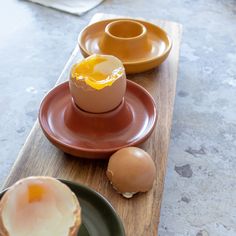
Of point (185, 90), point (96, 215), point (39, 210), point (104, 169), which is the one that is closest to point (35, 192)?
point (39, 210)

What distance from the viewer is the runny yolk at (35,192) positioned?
56cm

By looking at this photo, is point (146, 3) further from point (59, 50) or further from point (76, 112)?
point (76, 112)

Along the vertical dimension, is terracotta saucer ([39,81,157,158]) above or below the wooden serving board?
above

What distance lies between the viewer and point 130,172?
28.4 inches

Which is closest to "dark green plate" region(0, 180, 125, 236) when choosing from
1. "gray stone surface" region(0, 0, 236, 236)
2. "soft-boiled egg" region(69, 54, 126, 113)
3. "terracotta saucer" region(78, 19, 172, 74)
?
"soft-boiled egg" region(69, 54, 126, 113)

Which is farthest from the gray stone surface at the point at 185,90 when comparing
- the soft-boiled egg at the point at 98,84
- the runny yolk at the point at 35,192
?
the runny yolk at the point at 35,192

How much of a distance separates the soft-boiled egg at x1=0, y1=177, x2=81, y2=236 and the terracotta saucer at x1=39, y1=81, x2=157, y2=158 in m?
0.21

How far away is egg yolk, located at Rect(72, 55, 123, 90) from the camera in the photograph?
0.79 metres

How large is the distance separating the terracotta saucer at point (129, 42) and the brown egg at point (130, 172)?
35 cm

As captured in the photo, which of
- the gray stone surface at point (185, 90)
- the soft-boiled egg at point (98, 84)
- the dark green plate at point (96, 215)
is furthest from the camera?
the gray stone surface at point (185, 90)

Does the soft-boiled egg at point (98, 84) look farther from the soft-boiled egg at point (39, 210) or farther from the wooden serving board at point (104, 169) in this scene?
the soft-boiled egg at point (39, 210)

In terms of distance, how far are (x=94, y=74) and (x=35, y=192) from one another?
32 centimetres

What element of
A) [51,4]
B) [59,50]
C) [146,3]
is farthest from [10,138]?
[146,3]

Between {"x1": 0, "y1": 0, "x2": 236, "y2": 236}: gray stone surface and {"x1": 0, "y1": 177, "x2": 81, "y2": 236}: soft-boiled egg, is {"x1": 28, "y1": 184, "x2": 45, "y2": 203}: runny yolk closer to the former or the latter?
{"x1": 0, "y1": 177, "x2": 81, "y2": 236}: soft-boiled egg
